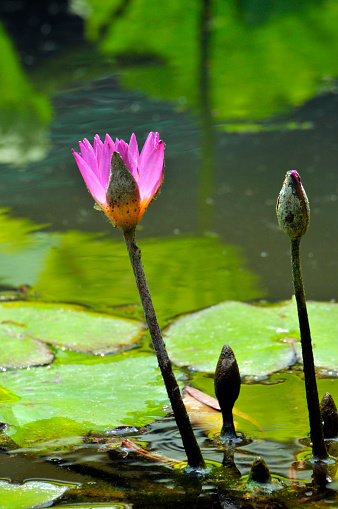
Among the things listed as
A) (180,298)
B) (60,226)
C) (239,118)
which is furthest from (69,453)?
(239,118)

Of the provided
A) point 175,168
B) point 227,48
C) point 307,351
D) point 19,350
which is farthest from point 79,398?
point 227,48

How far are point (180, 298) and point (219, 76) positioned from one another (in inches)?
158

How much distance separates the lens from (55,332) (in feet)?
4.88

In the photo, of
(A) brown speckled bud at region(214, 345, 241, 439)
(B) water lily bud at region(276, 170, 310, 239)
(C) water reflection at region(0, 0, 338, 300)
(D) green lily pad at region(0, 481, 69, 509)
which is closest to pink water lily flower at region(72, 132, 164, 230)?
(B) water lily bud at region(276, 170, 310, 239)

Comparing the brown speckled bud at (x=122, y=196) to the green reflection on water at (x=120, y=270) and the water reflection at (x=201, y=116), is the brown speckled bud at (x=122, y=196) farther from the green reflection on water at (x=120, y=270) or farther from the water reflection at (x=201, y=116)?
the water reflection at (x=201, y=116)

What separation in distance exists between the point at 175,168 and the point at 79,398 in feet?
6.94

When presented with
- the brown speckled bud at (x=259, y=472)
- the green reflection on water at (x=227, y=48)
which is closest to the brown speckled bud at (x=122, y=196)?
the brown speckled bud at (x=259, y=472)

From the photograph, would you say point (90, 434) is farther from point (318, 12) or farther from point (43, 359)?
point (318, 12)

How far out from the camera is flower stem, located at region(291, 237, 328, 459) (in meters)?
0.83

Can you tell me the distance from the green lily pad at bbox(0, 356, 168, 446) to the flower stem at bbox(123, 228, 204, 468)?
0.23 meters

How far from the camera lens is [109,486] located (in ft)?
2.99

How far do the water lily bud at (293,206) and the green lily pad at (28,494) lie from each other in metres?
0.52

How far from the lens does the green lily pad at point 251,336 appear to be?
1301mm

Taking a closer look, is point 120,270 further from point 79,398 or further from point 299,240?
point 299,240
